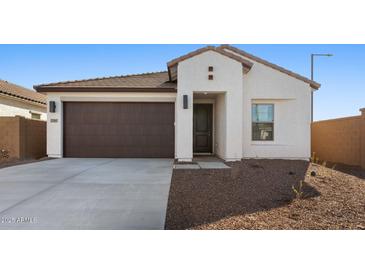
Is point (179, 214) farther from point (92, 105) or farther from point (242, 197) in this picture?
point (92, 105)

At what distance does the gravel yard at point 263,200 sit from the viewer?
3617 mm

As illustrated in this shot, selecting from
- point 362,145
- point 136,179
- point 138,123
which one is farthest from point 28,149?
point 362,145

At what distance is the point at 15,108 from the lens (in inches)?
508

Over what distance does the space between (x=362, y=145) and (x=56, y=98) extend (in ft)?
41.6

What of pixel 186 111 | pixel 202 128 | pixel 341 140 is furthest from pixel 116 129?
pixel 341 140

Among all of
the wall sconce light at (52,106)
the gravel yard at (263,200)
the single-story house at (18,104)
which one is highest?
the single-story house at (18,104)

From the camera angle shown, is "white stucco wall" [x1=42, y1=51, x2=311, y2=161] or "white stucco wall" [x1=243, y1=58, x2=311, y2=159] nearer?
"white stucco wall" [x1=42, y1=51, x2=311, y2=161]

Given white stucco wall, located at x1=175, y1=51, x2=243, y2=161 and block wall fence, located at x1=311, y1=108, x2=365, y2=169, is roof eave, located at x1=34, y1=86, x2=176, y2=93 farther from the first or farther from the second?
block wall fence, located at x1=311, y1=108, x2=365, y2=169

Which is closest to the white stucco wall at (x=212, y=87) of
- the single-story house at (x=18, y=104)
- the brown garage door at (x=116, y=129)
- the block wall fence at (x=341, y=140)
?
the brown garage door at (x=116, y=129)

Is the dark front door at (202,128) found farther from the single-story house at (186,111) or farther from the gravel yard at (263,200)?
the gravel yard at (263,200)

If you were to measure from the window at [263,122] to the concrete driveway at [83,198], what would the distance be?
4.73 m

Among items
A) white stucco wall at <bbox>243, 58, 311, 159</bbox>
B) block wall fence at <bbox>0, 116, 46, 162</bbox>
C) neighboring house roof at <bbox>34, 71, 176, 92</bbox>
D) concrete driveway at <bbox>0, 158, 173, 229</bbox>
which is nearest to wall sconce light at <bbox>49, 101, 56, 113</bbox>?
neighboring house roof at <bbox>34, 71, 176, 92</bbox>

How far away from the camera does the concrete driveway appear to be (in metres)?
3.60

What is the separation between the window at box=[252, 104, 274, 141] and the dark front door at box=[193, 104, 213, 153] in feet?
7.36
